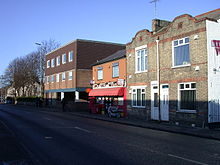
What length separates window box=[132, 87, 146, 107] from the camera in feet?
69.1

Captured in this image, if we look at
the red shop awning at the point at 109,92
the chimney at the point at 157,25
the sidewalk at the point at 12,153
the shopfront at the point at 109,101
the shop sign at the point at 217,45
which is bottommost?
the sidewalk at the point at 12,153

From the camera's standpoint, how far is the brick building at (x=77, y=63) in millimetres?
35594

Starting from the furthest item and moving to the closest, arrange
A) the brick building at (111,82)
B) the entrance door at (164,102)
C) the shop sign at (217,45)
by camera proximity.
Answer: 1. the brick building at (111,82)
2. the entrance door at (164,102)
3. the shop sign at (217,45)

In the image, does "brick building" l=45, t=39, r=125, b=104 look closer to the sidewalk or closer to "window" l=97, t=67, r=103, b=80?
"window" l=97, t=67, r=103, b=80

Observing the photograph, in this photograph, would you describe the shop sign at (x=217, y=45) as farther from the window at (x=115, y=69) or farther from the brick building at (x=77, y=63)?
the brick building at (x=77, y=63)

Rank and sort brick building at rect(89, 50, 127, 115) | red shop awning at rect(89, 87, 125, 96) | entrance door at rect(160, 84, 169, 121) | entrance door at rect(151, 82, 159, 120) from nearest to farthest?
entrance door at rect(160, 84, 169, 121)
entrance door at rect(151, 82, 159, 120)
red shop awning at rect(89, 87, 125, 96)
brick building at rect(89, 50, 127, 115)

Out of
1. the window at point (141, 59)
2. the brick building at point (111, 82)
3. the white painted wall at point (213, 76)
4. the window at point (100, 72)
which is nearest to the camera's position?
the white painted wall at point (213, 76)

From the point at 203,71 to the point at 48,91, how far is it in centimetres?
3531

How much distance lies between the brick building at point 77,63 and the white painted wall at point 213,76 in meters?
22.6

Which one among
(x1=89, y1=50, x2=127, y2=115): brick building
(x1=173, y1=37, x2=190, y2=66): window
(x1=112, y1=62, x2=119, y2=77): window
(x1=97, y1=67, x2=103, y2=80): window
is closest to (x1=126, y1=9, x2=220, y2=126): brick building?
(x1=173, y1=37, x2=190, y2=66): window

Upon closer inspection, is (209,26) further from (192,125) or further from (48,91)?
(48,91)

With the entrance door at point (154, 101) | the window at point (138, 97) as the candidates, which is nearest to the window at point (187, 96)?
the entrance door at point (154, 101)

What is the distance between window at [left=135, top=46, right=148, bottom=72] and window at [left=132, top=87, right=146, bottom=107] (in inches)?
71.4

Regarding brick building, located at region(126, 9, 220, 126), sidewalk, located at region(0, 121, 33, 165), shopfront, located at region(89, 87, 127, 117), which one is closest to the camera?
sidewalk, located at region(0, 121, 33, 165)
